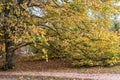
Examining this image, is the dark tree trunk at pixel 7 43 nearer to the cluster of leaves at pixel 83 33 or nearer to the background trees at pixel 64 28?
the background trees at pixel 64 28

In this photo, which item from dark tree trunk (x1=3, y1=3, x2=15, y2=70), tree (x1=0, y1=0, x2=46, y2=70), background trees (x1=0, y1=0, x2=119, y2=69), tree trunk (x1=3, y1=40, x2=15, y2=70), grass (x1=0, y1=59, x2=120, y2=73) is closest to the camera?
tree (x1=0, y1=0, x2=46, y2=70)

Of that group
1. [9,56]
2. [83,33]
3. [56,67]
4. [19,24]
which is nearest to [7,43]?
[9,56]

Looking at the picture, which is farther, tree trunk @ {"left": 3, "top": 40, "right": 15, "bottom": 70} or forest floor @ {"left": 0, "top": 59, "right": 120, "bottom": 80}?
tree trunk @ {"left": 3, "top": 40, "right": 15, "bottom": 70}

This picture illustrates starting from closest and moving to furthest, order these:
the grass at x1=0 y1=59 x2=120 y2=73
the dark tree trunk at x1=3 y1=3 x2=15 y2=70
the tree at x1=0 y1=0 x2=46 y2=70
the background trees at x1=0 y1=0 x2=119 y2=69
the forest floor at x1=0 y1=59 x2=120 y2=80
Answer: the forest floor at x1=0 y1=59 x2=120 y2=80
the tree at x1=0 y1=0 x2=46 y2=70
the background trees at x1=0 y1=0 x2=119 y2=69
the dark tree trunk at x1=3 y1=3 x2=15 y2=70
the grass at x1=0 y1=59 x2=120 y2=73

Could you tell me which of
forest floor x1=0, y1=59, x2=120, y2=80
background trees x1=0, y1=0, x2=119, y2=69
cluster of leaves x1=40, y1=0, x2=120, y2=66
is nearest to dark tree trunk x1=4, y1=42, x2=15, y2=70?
background trees x1=0, y1=0, x2=119, y2=69

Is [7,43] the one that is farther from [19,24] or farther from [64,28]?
[64,28]

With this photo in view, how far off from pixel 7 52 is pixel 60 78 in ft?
13.3

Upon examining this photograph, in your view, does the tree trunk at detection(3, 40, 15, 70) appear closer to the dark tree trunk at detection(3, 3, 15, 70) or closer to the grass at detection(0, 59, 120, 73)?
the dark tree trunk at detection(3, 3, 15, 70)

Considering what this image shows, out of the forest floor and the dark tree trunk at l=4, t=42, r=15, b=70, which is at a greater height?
the dark tree trunk at l=4, t=42, r=15, b=70

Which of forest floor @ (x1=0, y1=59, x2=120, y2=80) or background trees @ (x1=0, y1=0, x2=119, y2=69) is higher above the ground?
background trees @ (x1=0, y1=0, x2=119, y2=69)

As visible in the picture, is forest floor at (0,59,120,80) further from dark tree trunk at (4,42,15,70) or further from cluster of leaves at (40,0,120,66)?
cluster of leaves at (40,0,120,66)

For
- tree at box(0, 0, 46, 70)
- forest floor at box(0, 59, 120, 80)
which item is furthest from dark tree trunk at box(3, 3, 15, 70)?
forest floor at box(0, 59, 120, 80)

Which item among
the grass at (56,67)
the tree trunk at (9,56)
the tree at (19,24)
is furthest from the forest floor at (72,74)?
the tree at (19,24)

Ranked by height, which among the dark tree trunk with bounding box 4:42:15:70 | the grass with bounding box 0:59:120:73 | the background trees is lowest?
the grass with bounding box 0:59:120:73
